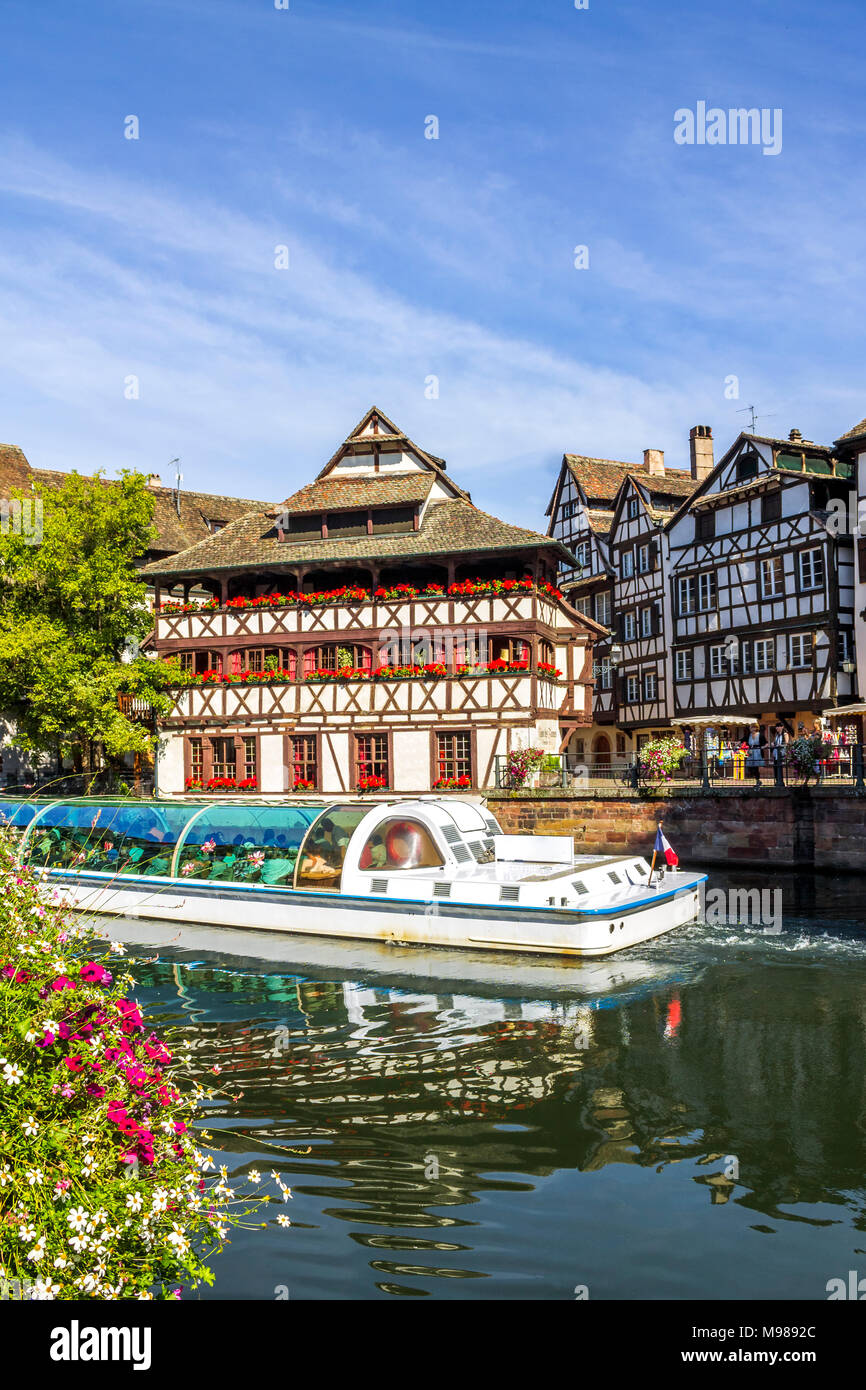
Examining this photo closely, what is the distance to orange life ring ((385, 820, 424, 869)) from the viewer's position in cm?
1792

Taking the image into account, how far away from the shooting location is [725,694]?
40.5 meters

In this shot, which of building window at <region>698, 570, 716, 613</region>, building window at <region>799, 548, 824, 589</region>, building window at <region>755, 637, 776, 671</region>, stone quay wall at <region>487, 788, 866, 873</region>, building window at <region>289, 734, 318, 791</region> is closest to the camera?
stone quay wall at <region>487, 788, 866, 873</region>

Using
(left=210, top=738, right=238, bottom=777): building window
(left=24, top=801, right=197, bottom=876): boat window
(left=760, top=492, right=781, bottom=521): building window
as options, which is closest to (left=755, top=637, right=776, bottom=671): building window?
(left=760, top=492, right=781, bottom=521): building window

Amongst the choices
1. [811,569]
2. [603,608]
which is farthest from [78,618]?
[811,569]

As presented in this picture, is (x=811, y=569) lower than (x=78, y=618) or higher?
higher

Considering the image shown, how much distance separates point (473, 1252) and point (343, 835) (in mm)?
11753

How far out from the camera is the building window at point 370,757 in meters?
34.0

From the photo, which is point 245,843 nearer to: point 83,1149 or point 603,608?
point 83,1149

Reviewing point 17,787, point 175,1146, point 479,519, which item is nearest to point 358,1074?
point 175,1146

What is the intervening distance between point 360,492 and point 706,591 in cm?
1473

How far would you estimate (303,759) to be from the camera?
3494cm

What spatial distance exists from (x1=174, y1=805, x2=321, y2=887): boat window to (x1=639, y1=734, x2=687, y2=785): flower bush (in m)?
14.4

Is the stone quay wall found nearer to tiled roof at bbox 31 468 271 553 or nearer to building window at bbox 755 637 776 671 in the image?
building window at bbox 755 637 776 671
